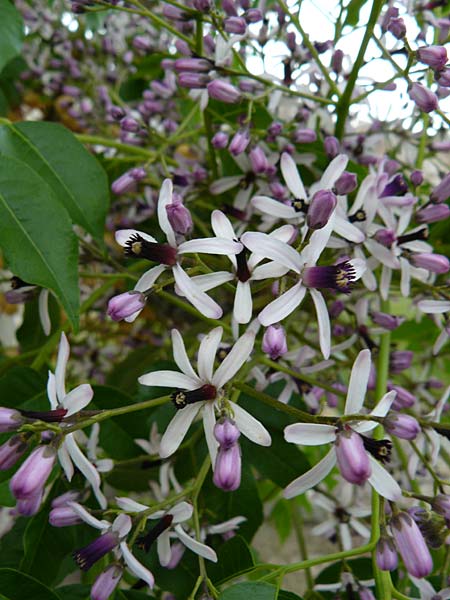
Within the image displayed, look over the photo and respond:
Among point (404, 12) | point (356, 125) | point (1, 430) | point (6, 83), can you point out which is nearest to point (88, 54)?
point (6, 83)

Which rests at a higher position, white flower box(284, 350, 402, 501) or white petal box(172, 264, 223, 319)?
white petal box(172, 264, 223, 319)

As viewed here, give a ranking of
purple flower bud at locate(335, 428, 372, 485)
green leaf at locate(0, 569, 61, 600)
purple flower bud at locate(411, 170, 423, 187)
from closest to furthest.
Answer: purple flower bud at locate(335, 428, 372, 485) → green leaf at locate(0, 569, 61, 600) → purple flower bud at locate(411, 170, 423, 187)

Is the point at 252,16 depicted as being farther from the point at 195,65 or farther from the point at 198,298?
the point at 198,298

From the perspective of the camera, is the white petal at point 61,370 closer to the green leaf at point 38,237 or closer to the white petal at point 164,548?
the green leaf at point 38,237

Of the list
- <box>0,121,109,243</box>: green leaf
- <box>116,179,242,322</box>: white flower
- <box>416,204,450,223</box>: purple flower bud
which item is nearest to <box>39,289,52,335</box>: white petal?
<box>0,121,109,243</box>: green leaf

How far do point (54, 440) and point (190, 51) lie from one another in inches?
20.6

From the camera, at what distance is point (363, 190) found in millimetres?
680

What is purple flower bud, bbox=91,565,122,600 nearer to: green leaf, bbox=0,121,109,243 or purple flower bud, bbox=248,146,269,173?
green leaf, bbox=0,121,109,243

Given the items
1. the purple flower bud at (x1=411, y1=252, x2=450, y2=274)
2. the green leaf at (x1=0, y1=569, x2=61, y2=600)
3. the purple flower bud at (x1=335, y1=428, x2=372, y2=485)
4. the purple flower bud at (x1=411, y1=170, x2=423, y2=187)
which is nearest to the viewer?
the purple flower bud at (x1=335, y1=428, x2=372, y2=485)

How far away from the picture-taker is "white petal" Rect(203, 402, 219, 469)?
53 centimetres

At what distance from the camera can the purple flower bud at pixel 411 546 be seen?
496mm

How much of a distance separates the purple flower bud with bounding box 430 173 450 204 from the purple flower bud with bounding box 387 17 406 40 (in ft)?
0.54

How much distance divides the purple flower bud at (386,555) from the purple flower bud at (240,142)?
16.8 inches

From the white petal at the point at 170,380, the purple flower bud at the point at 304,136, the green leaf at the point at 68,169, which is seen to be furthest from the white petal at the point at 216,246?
the purple flower bud at the point at 304,136
